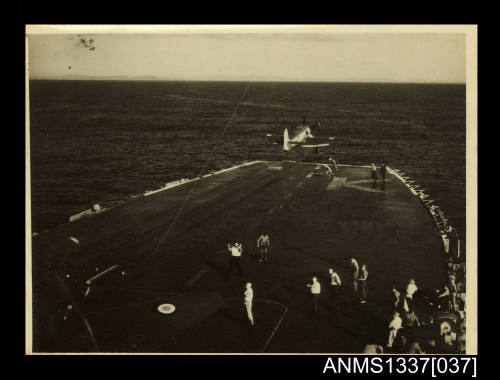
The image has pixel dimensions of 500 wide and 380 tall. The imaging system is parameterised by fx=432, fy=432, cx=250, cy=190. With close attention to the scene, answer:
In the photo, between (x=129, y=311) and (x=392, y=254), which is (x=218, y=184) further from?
(x=129, y=311)

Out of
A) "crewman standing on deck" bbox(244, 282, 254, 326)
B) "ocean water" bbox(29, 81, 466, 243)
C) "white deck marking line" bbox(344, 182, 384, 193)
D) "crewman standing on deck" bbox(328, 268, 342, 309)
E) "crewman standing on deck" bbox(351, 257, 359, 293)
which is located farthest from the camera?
"ocean water" bbox(29, 81, 466, 243)

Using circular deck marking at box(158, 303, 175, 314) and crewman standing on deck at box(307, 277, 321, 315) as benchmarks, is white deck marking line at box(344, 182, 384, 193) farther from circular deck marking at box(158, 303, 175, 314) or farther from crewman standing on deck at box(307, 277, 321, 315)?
circular deck marking at box(158, 303, 175, 314)

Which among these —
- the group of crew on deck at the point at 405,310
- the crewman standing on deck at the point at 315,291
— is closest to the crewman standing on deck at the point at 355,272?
the group of crew on deck at the point at 405,310

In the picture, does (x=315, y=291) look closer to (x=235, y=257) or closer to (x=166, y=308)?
(x=235, y=257)

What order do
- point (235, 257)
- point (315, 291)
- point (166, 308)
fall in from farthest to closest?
point (235, 257), point (166, 308), point (315, 291)

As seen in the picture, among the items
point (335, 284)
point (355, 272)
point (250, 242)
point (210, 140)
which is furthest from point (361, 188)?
point (210, 140)

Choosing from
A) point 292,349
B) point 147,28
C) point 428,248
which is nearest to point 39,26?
point 147,28

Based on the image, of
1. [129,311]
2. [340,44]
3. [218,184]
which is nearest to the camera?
[129,311]

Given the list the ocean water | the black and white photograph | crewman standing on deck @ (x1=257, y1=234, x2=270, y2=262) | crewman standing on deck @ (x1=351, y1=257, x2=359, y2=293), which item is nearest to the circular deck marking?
the black and white photograph
